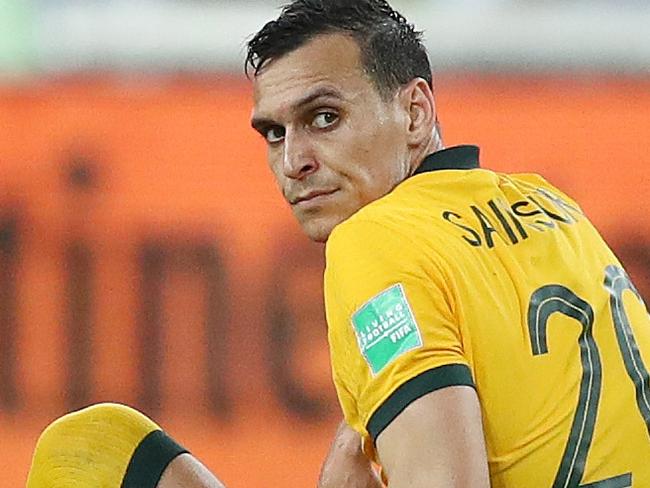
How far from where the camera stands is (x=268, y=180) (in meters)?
2.94

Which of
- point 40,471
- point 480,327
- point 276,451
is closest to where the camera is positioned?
point 480,327

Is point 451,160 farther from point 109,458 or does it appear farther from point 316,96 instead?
point 109,458

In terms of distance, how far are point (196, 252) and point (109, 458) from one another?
1.27 meters

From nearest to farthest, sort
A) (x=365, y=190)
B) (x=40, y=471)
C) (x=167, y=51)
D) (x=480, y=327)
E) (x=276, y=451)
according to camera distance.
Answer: (x=480, y=327)
(x=365, y=190)
(x=40, y=471)
(x=276, y=451)
(x=167, y=51)

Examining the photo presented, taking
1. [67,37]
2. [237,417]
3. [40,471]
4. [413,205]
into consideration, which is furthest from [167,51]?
[413,205]

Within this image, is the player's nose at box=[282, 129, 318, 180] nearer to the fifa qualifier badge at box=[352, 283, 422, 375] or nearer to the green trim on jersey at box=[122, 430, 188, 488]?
the fifa qualifier badge at box=[352, 283, 422, 375]

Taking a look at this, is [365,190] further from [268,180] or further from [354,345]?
[268,180]

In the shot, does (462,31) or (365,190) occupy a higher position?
(462,31)

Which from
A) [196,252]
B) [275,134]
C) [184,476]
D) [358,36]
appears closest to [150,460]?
[184,476]

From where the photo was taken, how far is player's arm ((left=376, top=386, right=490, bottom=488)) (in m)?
1.14

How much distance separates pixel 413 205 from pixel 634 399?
250mm

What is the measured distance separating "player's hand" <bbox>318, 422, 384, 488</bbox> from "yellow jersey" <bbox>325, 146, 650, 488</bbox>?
0.41 feet

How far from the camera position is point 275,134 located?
1.52 metres

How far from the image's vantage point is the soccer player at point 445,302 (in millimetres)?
1179
